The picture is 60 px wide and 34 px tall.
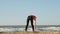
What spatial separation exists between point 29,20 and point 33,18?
0.37 metres

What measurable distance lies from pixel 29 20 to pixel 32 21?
202 mm

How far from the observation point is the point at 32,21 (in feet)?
39.4

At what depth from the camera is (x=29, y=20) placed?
1208cm

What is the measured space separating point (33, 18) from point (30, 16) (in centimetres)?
22

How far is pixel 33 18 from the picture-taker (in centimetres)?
1182

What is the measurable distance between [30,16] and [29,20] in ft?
1.10

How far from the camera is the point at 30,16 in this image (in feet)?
38.9
